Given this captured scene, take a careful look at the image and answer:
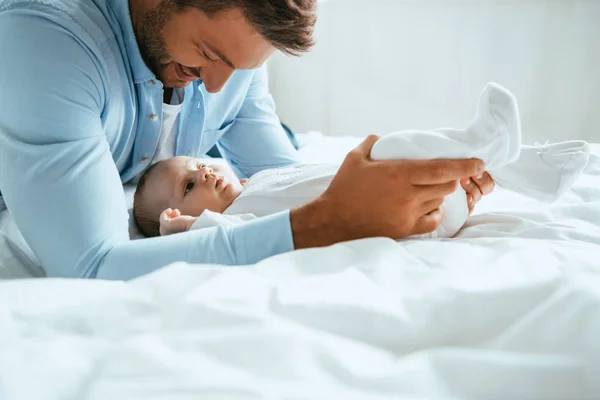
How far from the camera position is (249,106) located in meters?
1.74

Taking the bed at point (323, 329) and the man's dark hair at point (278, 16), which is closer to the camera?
the bed at point (323, 329)

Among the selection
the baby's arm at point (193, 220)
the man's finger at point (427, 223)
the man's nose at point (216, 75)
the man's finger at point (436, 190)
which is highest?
the man's nose at point (216, 75)

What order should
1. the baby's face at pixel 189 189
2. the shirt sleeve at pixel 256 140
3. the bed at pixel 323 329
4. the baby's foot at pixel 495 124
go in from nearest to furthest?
the bed at pixel 323 329 → the baby's foot at pixel 495 124 → the baby's face at pixel 189 189 → the shirt sleeve at pixel 256 140

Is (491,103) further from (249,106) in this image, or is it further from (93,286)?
(249,106)

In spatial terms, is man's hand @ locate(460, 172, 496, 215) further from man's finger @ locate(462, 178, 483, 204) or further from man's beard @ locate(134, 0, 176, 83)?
man's beard @ locate(134, 0, 176, 83)

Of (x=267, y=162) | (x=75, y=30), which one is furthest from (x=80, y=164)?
(x=267, y=162)

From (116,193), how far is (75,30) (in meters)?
0.30

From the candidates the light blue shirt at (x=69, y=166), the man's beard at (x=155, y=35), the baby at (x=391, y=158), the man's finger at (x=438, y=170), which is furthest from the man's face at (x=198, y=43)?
the man's finger at (x=438, y=170)

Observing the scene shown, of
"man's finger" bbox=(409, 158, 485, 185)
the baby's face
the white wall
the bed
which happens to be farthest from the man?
the white wall

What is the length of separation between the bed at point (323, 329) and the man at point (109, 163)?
12 cm

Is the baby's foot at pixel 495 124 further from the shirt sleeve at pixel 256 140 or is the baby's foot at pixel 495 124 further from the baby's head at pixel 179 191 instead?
the shirt sleeve at pixel 256 140

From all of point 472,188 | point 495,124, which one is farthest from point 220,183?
point 495,124

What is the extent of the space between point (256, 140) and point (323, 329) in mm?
1147

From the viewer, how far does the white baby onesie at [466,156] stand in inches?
34.4
